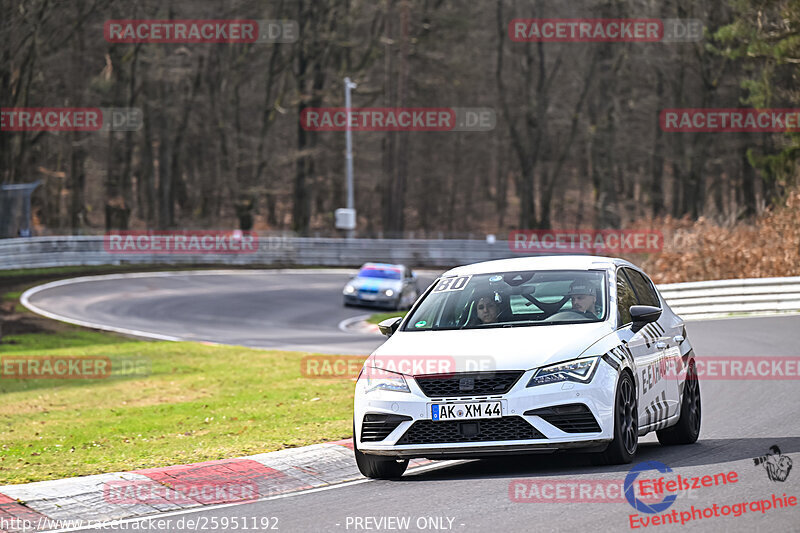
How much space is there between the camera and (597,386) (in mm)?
8508

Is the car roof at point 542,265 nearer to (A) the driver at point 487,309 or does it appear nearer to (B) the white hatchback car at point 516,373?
(B) the white hatchback car at point 516,373

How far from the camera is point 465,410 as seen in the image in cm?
850

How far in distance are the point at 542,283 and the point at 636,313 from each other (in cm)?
83

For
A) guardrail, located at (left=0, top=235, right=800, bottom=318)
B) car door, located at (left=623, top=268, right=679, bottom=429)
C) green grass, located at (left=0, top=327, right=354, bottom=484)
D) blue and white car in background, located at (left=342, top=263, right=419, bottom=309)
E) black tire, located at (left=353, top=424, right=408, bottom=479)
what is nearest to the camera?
black tire, located at (left=353, top=424, right=408, bottom=479)

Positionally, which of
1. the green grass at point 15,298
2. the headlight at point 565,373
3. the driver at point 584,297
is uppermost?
the driver at point 584,297

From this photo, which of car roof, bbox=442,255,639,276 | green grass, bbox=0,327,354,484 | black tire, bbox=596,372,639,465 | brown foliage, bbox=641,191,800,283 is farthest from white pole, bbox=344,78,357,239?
black tire, bbox=596,372,639,465

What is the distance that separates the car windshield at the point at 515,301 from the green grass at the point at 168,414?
2013mm

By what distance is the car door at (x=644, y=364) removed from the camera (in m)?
9.35

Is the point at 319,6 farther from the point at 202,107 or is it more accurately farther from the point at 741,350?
the point at 741,350

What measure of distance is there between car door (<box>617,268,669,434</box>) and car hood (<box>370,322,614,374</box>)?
379 mm

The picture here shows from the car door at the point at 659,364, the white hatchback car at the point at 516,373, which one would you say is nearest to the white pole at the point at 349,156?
the car door at the point at 659,364

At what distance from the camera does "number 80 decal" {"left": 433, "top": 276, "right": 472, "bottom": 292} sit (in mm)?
10016

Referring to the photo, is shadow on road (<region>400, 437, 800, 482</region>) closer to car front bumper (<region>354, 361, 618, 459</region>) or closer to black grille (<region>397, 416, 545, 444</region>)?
car front bumper (<region>354, 361, 618, 459</region>)

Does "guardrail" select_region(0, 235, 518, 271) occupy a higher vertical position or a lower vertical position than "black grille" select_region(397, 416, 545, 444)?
lower
